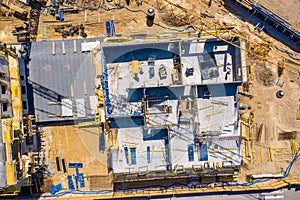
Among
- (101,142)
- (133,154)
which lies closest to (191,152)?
(133,154)

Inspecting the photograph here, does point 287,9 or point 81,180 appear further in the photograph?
point 81,180

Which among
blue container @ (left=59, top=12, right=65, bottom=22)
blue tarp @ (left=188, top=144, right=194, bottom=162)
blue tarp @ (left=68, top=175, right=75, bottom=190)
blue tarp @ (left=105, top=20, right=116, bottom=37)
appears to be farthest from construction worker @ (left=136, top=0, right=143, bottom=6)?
blue tarp @ (left=68, top=175, right=75, bottom=190)

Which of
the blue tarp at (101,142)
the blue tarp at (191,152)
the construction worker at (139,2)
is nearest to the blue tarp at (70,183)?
the blue tarp at (101,142)

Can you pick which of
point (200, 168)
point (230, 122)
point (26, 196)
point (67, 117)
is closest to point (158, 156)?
point (200, 168)

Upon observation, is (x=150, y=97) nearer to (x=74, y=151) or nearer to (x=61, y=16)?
(x=74, y=151)

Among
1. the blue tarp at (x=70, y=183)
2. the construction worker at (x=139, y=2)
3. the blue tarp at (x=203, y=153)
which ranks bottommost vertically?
the blue tarp at (x=70, y=183)

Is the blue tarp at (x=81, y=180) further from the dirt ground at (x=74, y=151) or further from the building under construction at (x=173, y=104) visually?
the building under construction at (x=173, y=104)
